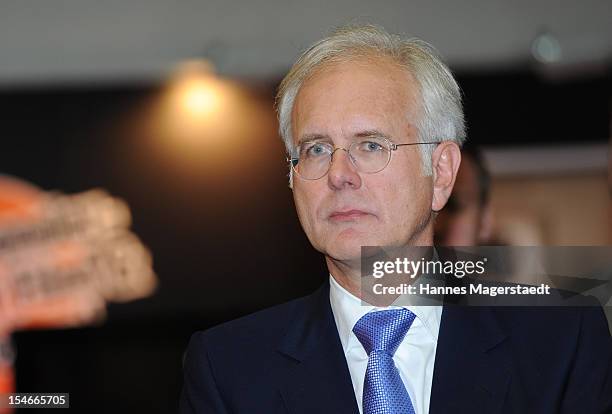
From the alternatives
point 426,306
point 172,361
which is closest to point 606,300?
point 426,306

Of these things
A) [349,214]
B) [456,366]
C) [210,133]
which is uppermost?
[210,133]

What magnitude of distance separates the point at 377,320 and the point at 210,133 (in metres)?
3.17

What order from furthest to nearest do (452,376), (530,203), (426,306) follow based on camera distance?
(530,203) → (426,306) → (452,376)

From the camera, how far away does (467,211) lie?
104 inches

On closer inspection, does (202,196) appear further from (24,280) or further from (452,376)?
(452,376)

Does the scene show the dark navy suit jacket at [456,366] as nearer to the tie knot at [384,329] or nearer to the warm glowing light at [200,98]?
the tie knot at [384,329]

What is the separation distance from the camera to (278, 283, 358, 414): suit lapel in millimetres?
1569

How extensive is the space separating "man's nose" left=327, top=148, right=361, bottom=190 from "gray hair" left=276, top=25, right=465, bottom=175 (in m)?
0.16

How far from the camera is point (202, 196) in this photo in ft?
15.1

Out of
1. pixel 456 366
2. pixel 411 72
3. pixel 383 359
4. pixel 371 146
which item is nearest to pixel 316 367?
pixel 383 359

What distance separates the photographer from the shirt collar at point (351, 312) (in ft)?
5.42

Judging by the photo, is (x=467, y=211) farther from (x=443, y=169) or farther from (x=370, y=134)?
(x=370, y=134)

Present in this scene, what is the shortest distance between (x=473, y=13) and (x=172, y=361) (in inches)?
87.5

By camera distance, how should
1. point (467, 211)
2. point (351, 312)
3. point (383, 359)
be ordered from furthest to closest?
point (467, 211) → point (351, 312) → point (383, 359)
